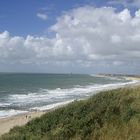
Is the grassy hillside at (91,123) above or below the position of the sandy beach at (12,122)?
above

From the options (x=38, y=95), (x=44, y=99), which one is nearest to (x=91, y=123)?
(x=44, y=99)

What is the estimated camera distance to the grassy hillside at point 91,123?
396 inches

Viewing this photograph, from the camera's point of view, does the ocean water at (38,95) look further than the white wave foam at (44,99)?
Yes

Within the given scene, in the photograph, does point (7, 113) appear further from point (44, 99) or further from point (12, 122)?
point (44, 99)

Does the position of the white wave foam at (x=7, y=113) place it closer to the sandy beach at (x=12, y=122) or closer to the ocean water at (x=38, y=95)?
the ocean water at (x=38, y=95)

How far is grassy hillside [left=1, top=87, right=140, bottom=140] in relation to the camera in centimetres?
1005

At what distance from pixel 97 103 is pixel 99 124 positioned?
2892 millimetres

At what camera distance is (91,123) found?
11375mm

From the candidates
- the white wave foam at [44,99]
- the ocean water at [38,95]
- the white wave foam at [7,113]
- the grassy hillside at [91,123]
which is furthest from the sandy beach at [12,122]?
the grassy hillside at [91,123]

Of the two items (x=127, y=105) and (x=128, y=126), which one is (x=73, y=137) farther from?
(x=127, y=105)

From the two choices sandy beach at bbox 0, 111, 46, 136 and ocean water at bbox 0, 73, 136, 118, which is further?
ocean water at bbox 0, 73, 136, 118

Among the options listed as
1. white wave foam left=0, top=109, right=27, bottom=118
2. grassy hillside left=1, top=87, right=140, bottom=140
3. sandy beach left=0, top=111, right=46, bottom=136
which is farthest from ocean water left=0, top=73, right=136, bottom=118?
grassy hillside left=1, top=87, right=140, bottom=140

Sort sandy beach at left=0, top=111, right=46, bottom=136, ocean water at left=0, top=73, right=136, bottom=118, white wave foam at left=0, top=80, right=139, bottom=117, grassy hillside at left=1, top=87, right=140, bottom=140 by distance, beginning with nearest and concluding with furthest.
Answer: grassy hillside at left=1, top=87, right=140, bottom=140, sandy beach at left=0, top=111, right=46, bottom=136, white wave foam at left=0, top=80, right=139, bottom=117, ocean water at left=0, top=73, right=136, bottom=118

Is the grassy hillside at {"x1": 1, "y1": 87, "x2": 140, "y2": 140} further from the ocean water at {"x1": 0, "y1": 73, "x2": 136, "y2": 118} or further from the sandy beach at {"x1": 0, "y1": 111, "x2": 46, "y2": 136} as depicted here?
the ocean water at {"x1": 0, "y1": 73, "x2": 136, "y2": 118}
